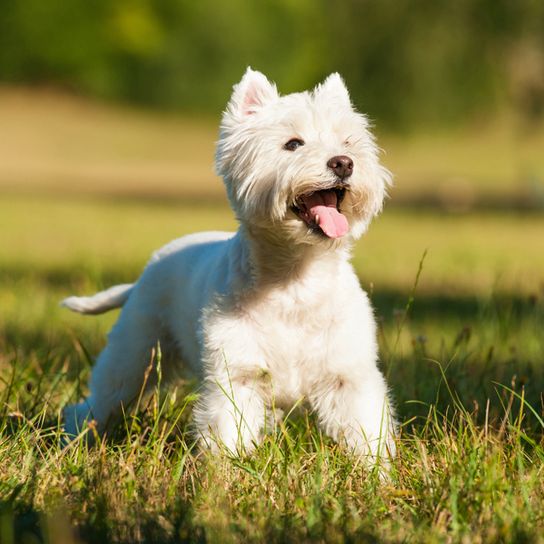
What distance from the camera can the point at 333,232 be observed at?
4.06 metres

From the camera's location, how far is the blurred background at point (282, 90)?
8.27 metres

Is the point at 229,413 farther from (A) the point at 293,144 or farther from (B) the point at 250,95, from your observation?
(B) the point at 250,95

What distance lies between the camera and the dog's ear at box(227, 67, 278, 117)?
4352 mm

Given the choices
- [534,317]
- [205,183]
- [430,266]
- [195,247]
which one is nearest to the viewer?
[195,247]

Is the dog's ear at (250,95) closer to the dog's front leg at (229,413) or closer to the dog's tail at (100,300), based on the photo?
the dog's front leg at (229,413)

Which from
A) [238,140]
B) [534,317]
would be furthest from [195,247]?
[534,317]

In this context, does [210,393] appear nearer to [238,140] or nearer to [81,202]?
[238,140]

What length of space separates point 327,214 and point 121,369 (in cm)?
138

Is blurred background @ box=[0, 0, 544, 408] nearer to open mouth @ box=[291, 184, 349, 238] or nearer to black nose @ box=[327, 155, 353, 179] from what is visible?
open mouth @ box=[291, 184, 349, 238]

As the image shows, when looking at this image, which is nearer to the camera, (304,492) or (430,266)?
(304,492)

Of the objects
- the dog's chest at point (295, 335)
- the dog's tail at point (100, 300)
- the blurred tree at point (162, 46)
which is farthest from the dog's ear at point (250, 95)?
A: the blurred tree at point (162, 46)

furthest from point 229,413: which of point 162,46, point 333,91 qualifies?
point 162,46

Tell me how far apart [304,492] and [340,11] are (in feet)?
73.7

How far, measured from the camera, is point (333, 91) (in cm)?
449
